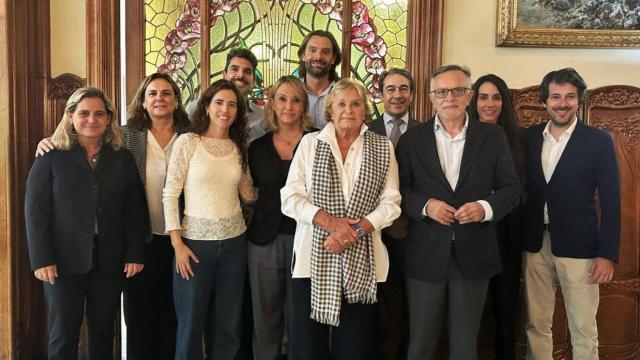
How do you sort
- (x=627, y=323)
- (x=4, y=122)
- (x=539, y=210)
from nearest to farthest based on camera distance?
(x=539, y=210) → (x=4, y=122) → (x=627, y=323)

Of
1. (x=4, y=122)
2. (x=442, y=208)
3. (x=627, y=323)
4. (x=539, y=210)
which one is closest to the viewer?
(x=442, y=208)

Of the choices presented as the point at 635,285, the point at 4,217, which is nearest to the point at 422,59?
the point at 635,285

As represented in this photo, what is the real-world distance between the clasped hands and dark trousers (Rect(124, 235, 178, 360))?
1283 millimetres

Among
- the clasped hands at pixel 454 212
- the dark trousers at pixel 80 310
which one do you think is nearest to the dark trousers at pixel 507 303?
the clasped hands at pixel 454 212

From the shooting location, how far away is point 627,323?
3033 millimetres

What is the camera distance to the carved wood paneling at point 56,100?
9.73 ft

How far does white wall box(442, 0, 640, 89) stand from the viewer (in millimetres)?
3111

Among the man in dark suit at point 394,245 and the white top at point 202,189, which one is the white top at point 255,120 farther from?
the man in dark suit at point 394,245

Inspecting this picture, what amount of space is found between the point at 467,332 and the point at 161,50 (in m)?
2.39

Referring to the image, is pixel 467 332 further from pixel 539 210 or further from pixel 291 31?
pixel 291 31

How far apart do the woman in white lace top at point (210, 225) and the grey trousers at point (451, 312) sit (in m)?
0.81

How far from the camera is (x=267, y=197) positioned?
2.38 m

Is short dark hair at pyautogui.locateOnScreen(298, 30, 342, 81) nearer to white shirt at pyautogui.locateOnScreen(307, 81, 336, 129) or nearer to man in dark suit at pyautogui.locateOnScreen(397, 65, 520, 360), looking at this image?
white shirt at pyautogui.locateOnScreen(307, 81, 336, 129)

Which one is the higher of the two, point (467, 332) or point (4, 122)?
point (4, 122)
